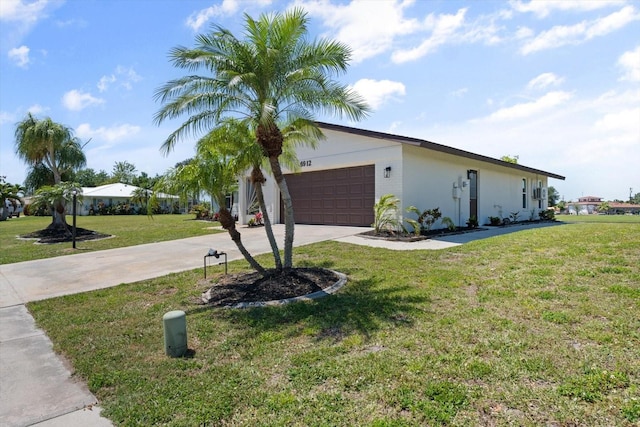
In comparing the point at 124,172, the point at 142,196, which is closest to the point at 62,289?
the point at 142,196

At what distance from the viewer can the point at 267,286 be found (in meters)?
6.47

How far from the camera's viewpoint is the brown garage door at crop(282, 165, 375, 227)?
1526 centimetres

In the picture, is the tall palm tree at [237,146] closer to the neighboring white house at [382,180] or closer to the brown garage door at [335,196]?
the neighboring white house at [382,180]

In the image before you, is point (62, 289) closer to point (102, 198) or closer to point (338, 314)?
point (338, 314)

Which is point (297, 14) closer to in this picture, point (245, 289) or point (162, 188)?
point (162, 188)

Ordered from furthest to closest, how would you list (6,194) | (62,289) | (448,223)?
(6,194) < (448,223) < (62,289)

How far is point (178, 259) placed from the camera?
10.1m

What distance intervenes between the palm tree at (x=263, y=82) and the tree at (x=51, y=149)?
13.6m

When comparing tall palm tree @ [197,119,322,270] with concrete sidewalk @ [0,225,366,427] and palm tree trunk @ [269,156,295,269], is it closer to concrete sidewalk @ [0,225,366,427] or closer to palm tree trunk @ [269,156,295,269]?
palm tree trunk @ [269,156,295,269]

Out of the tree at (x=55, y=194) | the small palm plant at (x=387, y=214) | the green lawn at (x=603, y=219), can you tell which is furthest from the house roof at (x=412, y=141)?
the tree at (x=55, y=194)

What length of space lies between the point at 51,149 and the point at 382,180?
15.8 metres

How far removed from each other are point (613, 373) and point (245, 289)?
5.22 metres

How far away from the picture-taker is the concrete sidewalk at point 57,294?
308 cm

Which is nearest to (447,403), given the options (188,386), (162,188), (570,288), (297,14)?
(188,386)
